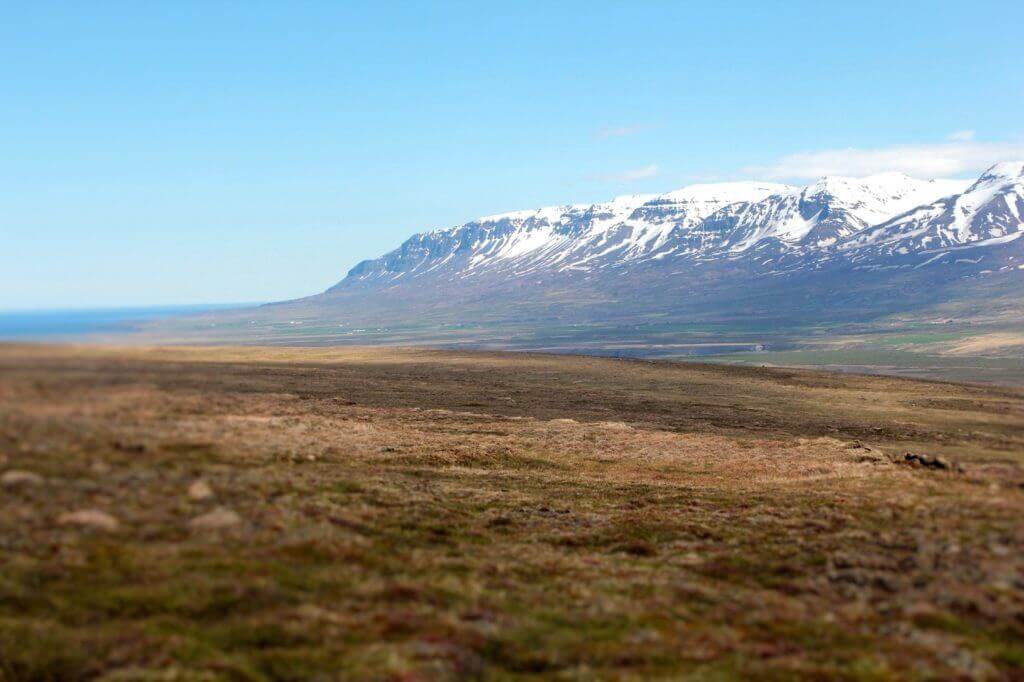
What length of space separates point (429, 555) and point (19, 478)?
1042cm

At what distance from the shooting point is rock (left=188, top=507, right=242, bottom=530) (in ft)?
65.4

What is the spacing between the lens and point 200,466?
915 inches

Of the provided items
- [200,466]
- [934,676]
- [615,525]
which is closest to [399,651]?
[934,676]

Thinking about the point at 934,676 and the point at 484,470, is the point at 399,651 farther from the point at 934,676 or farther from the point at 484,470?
the point at 484,470

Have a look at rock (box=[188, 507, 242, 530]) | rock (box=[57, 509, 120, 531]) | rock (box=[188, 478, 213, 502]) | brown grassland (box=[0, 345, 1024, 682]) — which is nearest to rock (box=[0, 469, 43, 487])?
brown grassland (box=[0, 345, 1024, 682])

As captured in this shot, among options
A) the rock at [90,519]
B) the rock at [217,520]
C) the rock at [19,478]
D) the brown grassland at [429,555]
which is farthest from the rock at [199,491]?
the rock at [19,478]

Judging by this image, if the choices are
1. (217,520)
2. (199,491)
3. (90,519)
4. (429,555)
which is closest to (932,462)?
(429,555)

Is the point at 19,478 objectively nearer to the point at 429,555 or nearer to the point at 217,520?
the point at 217,520

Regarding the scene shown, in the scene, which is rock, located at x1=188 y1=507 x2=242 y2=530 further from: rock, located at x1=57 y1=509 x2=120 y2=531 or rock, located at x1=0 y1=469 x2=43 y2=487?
rock, located at x1=0 y1=469 x2=43 y2=487

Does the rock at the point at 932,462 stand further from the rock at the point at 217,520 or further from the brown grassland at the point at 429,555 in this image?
the rock at the point at 217,520

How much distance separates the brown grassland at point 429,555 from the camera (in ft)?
48.4

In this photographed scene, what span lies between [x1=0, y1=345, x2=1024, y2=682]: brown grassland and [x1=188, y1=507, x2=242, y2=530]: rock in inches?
2.3

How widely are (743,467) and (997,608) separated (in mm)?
27223

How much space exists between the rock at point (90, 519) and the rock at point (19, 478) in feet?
4.92
